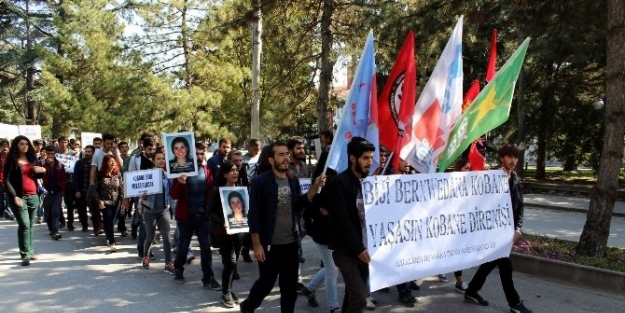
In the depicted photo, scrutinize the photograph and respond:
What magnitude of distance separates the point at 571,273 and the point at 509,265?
1.96 meters

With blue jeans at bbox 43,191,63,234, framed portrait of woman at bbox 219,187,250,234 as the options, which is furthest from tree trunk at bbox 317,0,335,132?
framed portrait of woman at bbox 219,187,250,234

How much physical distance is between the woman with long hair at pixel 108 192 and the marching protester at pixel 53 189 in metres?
1.48

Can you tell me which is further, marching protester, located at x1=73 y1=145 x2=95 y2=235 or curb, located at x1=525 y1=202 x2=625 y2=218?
curb, located at x1=525 y1=202 x2=625 y2=218

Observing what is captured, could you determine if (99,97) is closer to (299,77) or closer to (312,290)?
(299,77)

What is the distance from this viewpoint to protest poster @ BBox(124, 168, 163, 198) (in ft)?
23.6

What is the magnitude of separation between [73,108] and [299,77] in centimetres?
1134

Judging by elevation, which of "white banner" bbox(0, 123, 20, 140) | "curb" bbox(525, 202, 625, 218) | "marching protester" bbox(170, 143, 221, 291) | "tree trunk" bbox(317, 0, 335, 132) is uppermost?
"tree trunk" bbox(317, 0, 335, 132)

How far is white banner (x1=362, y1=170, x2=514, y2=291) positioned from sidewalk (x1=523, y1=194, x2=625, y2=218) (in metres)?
12.0

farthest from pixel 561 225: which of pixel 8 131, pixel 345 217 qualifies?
pixel 8 131

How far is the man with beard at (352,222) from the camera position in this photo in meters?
4.09

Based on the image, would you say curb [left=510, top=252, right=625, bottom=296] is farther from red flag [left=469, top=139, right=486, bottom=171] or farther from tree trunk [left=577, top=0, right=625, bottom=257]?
red flag [left=469, top=139, right=486, bottom=171]

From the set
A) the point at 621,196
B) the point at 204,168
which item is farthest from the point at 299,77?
the point at 621,196

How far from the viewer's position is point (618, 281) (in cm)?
641

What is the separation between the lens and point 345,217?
408 cm
